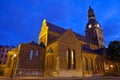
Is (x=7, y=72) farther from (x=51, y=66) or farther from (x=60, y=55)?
(x=60, y=55)

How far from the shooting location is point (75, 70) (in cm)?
3247

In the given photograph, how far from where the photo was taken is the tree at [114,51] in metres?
45.0

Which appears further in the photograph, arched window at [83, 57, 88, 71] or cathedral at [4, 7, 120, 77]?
arched window at [83, 57, 88, 71]

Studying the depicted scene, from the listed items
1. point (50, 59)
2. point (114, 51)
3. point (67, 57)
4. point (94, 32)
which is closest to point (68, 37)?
Answer: point (67, 57)

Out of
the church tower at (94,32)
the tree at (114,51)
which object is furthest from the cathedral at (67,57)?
the church tower at (94,32)

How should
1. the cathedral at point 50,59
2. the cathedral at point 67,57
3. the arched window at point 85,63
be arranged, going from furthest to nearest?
the arched window at point 85,63 < the cathedral at point 67,57 < the cathedral at point 50,59

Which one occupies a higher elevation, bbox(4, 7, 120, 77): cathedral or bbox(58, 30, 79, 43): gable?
bbox(58, 30, 79, 43): gable

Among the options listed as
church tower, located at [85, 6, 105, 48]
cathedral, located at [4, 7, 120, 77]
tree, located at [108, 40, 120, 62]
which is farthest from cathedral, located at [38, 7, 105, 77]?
church tower, located at [85, 6, 105, 48]

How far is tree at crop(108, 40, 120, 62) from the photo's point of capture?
147ft

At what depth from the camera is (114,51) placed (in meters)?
45.8

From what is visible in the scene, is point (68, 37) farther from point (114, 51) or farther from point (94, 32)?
point (94, 32)

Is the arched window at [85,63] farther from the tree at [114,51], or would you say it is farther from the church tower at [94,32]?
the church tower at [94,32]

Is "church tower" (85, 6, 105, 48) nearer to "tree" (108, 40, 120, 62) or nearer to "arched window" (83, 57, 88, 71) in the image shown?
"tree" (108, 40, 120, 62)

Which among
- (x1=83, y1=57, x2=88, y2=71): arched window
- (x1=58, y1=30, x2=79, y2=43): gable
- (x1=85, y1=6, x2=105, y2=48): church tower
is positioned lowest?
(x1=83, y1=57, x2=88, y2=71): arched window
